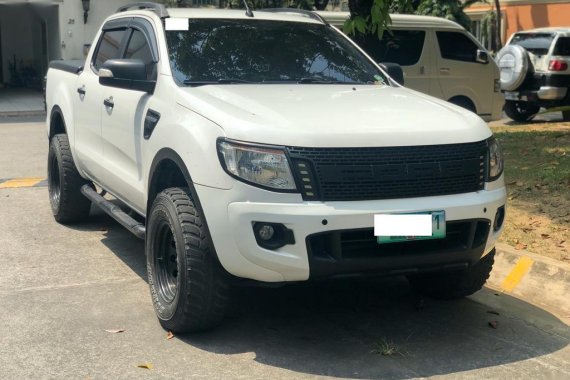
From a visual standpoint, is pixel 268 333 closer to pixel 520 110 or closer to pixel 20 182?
pixel 20 182

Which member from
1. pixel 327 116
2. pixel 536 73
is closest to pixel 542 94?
pixel 536 73

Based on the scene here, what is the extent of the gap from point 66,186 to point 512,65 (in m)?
10.0

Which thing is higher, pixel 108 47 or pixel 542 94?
pixel 108 47

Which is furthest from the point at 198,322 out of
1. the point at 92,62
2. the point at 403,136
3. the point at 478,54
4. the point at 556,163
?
the point at 478,54

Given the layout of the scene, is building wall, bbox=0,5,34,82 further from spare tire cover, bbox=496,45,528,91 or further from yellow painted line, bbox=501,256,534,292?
yellow painted line, bbox=501,256,534,292

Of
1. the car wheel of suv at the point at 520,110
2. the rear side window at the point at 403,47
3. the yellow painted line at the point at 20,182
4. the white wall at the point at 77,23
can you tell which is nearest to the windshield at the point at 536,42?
the car wheel of suv at the point at 520,110

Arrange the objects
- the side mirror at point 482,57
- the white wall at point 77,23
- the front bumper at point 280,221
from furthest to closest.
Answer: the white wall at point 77,23
the side mirror at point 482,57
the front bumper at point 280,221

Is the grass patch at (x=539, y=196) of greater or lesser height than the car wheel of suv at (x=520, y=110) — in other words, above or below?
above

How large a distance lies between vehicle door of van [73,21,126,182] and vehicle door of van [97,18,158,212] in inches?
6.8

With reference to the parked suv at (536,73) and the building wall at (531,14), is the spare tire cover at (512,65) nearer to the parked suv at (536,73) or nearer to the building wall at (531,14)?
the parked suv at (536,73)

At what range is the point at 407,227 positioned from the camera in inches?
161

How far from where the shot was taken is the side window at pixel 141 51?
17.1ft

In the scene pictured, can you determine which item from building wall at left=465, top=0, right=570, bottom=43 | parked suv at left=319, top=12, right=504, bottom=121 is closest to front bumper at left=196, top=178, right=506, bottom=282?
parked suv at left=319, top=12, right=504, bottom=121

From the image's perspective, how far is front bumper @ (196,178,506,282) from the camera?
13.1ft
